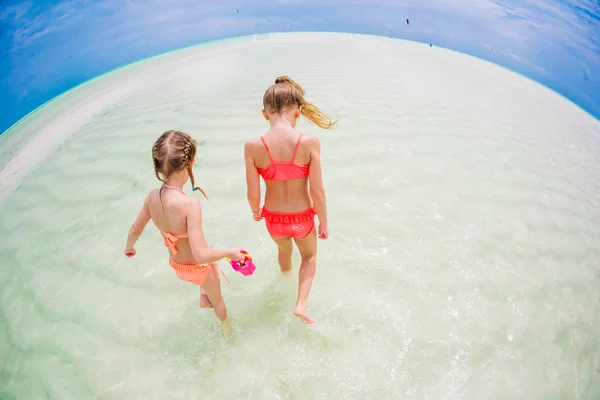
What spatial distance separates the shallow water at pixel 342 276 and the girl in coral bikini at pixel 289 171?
533mm

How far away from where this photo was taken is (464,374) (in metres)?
1.84

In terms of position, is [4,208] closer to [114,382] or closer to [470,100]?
[114,382]

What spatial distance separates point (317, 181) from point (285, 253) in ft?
2.47

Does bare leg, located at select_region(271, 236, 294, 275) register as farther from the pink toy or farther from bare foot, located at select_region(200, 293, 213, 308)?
bare foot, located at select_region(200, 293, 213, 308)

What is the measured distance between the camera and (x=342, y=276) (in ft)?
7.94

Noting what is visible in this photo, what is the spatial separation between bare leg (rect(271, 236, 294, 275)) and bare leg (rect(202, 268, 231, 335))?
16.8 inches

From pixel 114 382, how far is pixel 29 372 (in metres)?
0.61

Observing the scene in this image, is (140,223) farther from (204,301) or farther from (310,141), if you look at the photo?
(310,141)

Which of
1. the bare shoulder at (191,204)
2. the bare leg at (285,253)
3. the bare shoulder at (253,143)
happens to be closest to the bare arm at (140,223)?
the bare shoulder at (191,204)

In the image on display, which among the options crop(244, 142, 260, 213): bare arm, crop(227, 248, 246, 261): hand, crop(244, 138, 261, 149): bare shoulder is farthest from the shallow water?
crop(244, 138, 261, 149): bare shoulder

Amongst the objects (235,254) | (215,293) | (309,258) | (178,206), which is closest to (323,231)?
(309,258)

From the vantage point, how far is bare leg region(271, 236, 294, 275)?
1966 mm

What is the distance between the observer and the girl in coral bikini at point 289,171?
1.53 m

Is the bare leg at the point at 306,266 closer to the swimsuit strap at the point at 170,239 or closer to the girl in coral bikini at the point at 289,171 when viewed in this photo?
the girl in coral bikini at the point at 289,171
